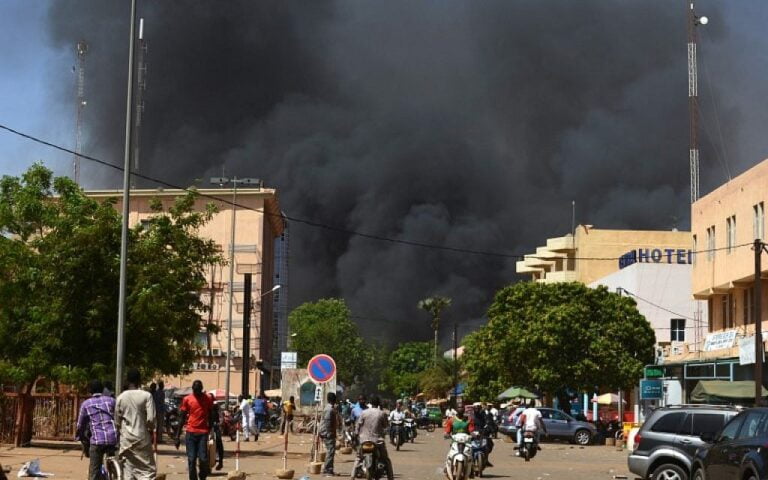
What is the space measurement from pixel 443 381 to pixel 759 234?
2876 inches

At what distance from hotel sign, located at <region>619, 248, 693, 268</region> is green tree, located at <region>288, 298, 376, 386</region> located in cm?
3392

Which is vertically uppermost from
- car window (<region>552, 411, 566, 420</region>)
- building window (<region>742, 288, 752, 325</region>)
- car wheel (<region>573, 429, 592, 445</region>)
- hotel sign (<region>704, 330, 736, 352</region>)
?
building window (<region>742, 288, 752, 325</region>)

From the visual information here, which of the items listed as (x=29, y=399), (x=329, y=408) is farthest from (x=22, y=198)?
(x=329, y=408)

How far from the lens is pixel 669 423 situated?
74.7 feet

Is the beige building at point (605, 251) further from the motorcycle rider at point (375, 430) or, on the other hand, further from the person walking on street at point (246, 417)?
the motorcycle rider at point (375, 430)

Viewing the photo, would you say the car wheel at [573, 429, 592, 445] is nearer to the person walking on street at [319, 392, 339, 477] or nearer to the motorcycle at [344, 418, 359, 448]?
the motorcycle at [344, 418, 359, 448]

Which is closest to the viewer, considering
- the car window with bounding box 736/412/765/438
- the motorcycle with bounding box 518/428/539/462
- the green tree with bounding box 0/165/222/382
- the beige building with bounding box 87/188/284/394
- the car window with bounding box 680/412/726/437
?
the car window with bounding box 736/412/765/438

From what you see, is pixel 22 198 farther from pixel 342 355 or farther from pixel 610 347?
pixel 342 355

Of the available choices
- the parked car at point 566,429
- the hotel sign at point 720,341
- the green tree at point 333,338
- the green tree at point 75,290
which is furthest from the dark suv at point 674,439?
the green tree at point 333,338

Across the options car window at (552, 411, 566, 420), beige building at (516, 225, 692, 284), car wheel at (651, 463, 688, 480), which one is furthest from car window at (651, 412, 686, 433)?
beige building at (516, 225, 692, 284)

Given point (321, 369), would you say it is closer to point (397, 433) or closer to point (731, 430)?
point (731, 430)

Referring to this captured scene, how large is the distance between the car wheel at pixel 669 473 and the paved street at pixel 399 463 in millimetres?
6757

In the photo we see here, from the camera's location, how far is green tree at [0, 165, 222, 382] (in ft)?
105

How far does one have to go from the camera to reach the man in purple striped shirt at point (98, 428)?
687 inches
